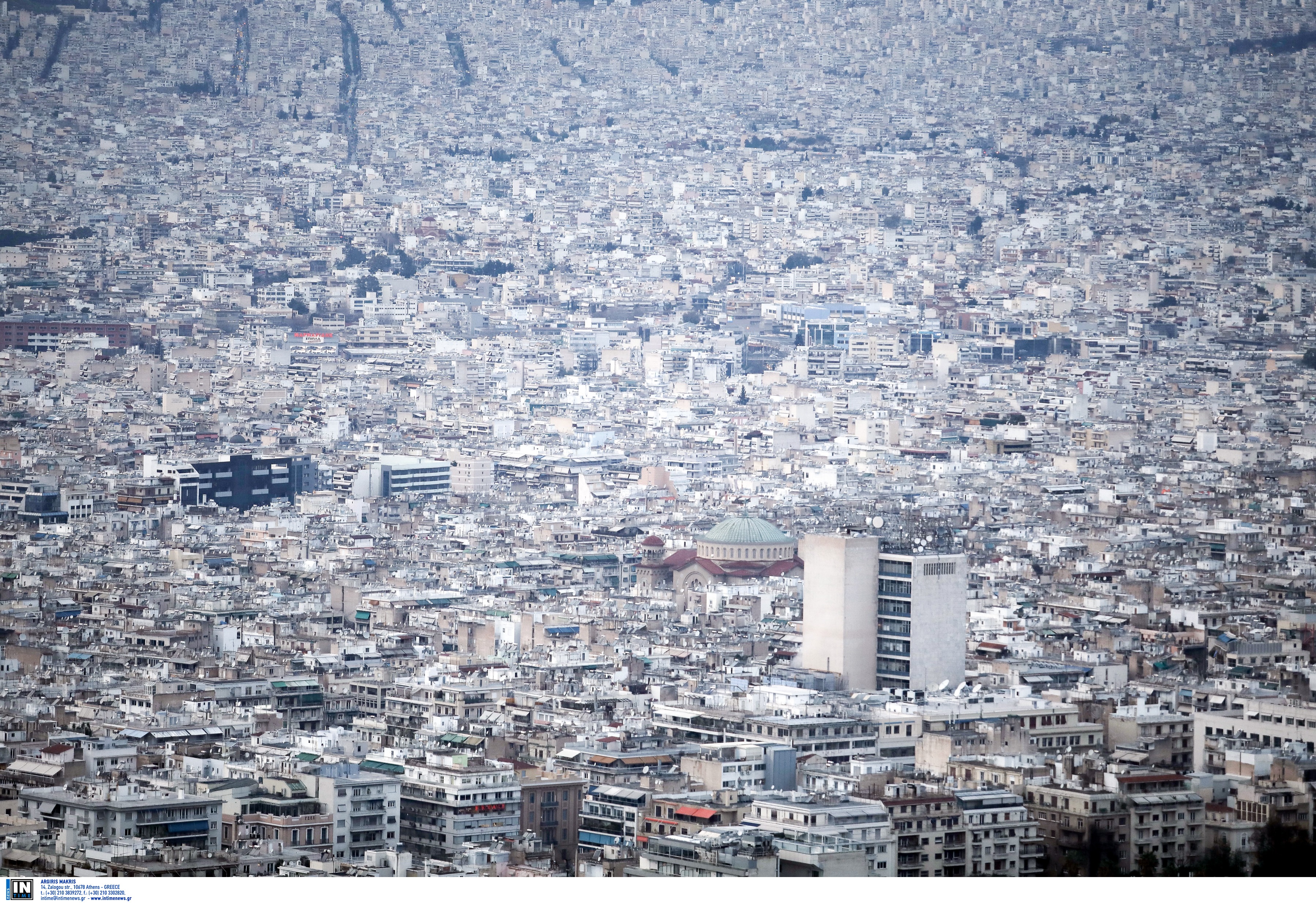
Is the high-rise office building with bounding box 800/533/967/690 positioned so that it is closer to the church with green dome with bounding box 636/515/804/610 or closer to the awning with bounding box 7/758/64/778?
the awning with bounding box 7/758/64/778

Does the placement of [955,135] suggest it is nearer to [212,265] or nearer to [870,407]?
[212,265]

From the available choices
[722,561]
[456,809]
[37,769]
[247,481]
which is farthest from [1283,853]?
[247,481]

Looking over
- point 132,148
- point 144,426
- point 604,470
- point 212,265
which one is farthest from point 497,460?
→ point 132,148

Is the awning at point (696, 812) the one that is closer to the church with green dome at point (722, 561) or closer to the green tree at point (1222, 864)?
the green tree at point (1222, 864)

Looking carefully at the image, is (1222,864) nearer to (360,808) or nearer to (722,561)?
(360,808)

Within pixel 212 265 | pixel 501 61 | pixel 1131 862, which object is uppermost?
pixel 501 61

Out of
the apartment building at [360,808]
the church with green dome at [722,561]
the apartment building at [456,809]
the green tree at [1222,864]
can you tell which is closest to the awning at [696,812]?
the apartment building at [456,809]
